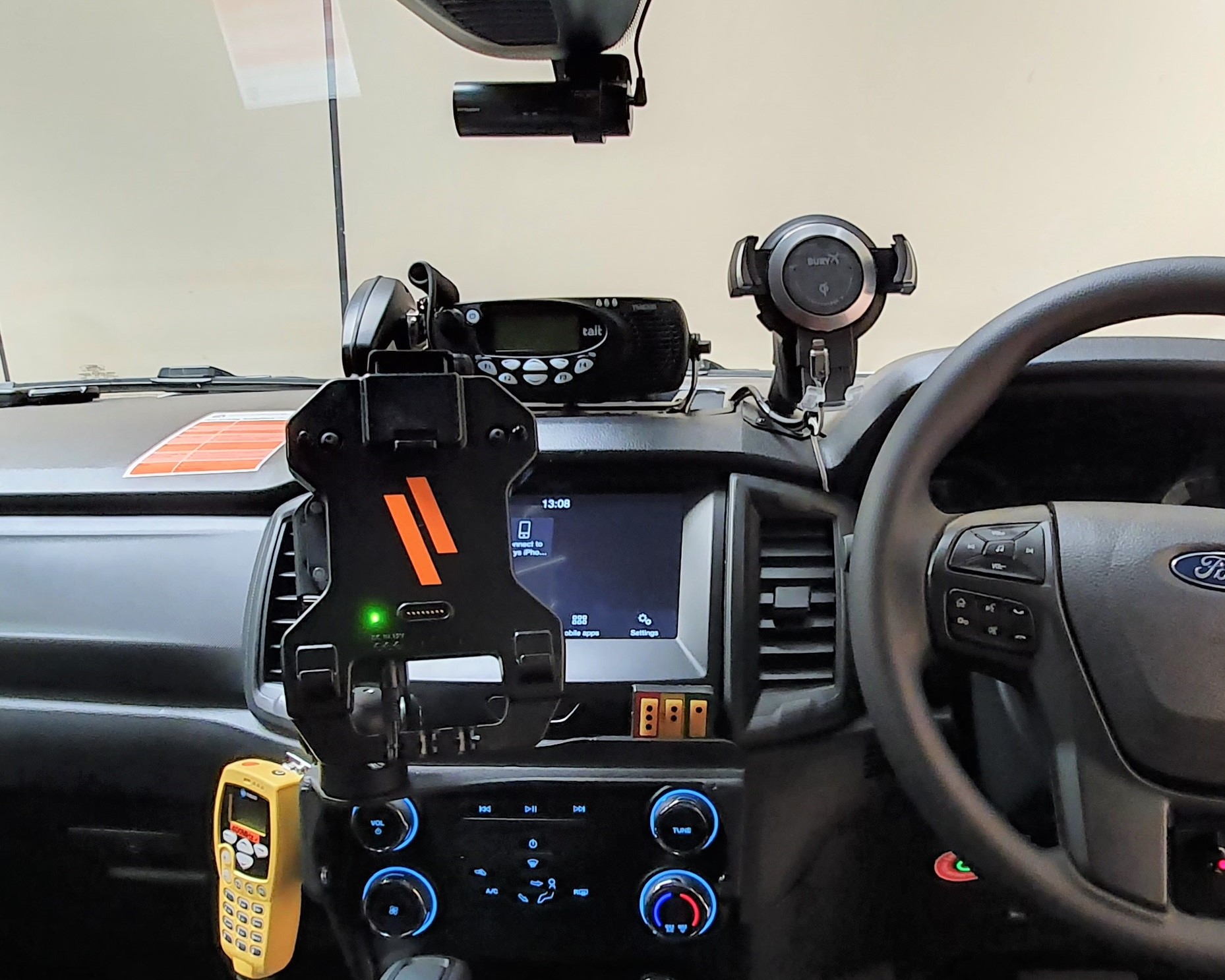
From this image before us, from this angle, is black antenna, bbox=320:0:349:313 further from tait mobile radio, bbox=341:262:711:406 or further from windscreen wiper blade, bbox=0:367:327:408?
tait mobile radio, bbox=341:262:711:406

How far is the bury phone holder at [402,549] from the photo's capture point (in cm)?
64

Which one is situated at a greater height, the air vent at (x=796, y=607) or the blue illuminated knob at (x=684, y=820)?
the air vent at (x=796, y=607)

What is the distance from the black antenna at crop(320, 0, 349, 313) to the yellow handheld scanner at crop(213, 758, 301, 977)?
71cm

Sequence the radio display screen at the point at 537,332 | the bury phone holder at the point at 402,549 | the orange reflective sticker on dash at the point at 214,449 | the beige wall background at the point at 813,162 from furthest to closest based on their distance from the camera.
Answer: the beige wall background at the point at 813,162 → the orange reflective sticker on dash at the point at 214,449 → the radio display screen at the point at 537,332 → the bury phone holder at the point at 402,549

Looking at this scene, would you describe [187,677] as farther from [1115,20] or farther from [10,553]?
[1115,20]

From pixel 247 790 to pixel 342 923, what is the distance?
0.18m

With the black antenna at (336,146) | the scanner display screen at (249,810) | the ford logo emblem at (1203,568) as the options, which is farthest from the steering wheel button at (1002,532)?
the black antenna at (336,146)

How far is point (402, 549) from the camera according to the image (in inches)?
26.0

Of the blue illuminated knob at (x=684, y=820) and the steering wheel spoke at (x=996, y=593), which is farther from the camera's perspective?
the blue illuminated knob at (x=684, y=820)

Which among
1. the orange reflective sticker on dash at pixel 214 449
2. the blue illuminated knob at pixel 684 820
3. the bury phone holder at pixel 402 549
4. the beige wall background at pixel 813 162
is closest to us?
the bury phone holder at pixel 402 549

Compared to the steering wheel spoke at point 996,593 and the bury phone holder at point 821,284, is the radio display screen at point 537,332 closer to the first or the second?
the bury phone holder at point 821,284

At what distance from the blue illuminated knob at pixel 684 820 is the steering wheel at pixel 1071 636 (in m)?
0.25

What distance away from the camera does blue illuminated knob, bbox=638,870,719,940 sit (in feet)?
2.97

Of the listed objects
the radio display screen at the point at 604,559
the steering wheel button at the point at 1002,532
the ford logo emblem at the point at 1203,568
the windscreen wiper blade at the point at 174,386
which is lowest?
the radio display screen at the point at 604,559
